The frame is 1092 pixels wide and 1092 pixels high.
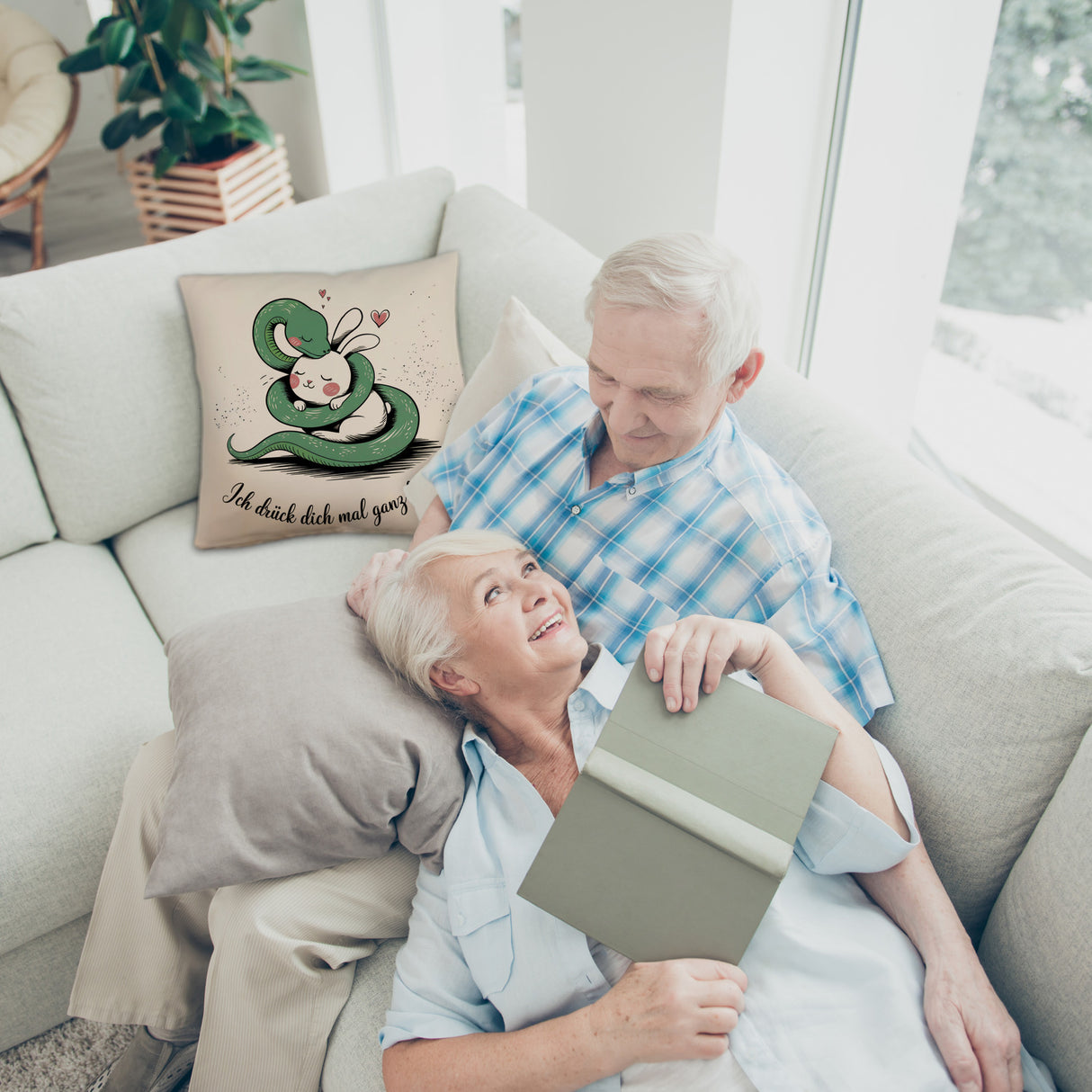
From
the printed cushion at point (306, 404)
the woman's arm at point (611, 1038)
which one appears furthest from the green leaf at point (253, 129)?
the woman's arm at point (611, 1038)

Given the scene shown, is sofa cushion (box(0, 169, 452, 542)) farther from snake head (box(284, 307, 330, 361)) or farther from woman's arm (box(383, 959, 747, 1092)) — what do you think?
woman's arm (box(383, 959, 747, 1092))

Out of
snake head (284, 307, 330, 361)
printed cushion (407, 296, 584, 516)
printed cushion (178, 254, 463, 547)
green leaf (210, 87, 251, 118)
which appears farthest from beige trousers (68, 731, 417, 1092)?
green leaf (210, 87, 251, 118)

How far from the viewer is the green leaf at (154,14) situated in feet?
8.41

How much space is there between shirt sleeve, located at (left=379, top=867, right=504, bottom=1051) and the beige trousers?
119mm

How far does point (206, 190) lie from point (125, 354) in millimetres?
1476

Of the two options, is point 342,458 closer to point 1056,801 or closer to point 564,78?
point 564,78

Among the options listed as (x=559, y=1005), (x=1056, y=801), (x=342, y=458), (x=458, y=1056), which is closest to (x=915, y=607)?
(x=1056, y=801)

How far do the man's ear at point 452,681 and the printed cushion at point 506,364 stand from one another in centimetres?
54

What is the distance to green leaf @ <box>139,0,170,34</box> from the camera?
8.41ft

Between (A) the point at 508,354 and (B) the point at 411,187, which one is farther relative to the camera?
(B) the point at 411,187

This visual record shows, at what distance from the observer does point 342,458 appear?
1678 millimetres

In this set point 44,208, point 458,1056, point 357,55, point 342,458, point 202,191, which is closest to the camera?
point 458,1056

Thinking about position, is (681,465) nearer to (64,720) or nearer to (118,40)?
(64,720)

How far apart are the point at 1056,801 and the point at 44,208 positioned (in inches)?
213
